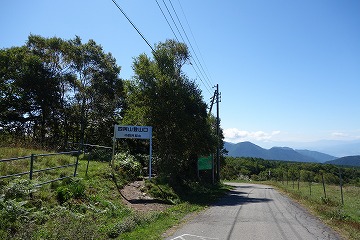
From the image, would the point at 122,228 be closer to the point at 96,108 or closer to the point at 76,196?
the point at 76,196

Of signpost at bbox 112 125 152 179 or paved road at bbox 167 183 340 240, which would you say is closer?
paved road at bbox 167 183 340 240

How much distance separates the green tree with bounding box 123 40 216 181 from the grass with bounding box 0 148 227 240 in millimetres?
7880

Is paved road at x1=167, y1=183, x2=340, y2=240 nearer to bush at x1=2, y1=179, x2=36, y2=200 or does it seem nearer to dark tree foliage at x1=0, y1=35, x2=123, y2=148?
bush at x1=2, y1=179, x2=36, y2=200

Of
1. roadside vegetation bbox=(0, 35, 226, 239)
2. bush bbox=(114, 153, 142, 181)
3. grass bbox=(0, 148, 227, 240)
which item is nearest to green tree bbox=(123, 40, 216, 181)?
roadside vegetation bbox=(0, 35, 226, 239)

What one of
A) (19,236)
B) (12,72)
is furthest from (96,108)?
(19,236)

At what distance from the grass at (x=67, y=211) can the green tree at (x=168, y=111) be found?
7880mm

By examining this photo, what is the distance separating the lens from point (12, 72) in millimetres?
26656

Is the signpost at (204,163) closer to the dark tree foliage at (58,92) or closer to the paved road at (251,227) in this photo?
the dark tree foliage at (58,92)

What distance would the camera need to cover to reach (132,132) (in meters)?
17.1

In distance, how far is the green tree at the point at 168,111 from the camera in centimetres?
2078

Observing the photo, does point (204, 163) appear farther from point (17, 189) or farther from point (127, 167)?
point (17, 189)

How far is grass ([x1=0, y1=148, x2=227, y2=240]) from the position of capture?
6779 mm

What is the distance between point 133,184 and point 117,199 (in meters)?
3.61

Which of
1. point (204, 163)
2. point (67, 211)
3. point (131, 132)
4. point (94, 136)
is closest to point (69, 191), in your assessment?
point (67, 211)
